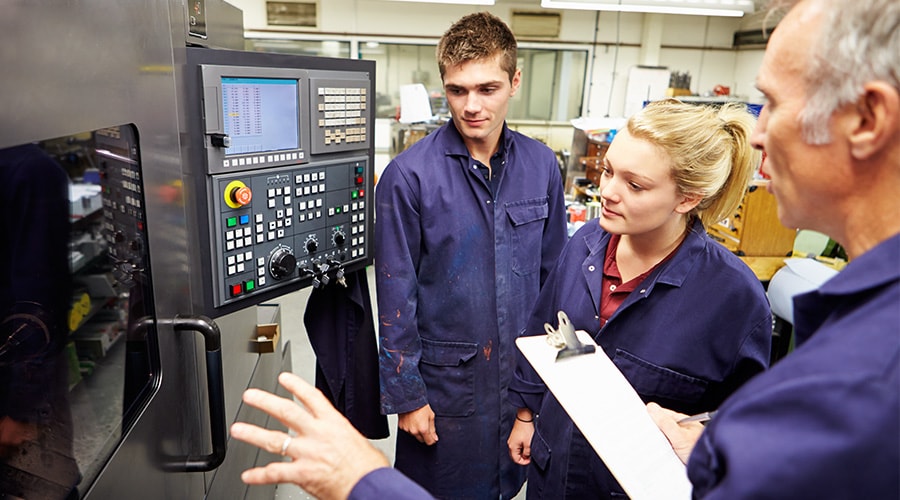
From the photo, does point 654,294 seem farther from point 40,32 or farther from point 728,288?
point 40,32

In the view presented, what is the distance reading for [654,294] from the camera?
44.3 inches

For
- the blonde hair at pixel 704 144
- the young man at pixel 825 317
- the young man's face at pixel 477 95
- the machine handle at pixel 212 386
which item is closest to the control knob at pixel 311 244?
the machine handle at pixel 212 386

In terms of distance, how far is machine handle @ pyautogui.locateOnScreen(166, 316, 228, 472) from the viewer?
954 mm

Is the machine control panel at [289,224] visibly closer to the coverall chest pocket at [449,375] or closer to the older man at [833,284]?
the coverall chest pocket at [449,375]

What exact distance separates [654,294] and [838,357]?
651 mm

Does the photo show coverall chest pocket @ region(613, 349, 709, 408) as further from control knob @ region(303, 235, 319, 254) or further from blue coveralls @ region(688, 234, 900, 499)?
control knob @ region(303, 235, 319, 254)

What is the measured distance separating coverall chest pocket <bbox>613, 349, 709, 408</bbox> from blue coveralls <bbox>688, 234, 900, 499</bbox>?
1.91 feet

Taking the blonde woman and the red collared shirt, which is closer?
the blonde woman

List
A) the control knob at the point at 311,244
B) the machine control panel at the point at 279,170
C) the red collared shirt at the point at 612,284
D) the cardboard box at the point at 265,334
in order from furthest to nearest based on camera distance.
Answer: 1. the cardboard box at the point at 265,334
2. the control knob at the point at 311,244
3. the red collared shirt at the point at 612,284
4. the machine control panel at the point at 279,170

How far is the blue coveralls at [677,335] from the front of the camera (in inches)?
42.3

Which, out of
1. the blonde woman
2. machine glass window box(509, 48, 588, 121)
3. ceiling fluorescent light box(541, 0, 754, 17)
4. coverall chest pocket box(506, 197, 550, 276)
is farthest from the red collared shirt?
machine glass window box(509, 48, 588, 121)

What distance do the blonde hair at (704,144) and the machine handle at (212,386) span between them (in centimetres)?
92

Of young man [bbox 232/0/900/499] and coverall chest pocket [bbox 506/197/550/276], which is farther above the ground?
young man [bbox 232/0/900/499]

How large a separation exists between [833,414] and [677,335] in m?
0.65
